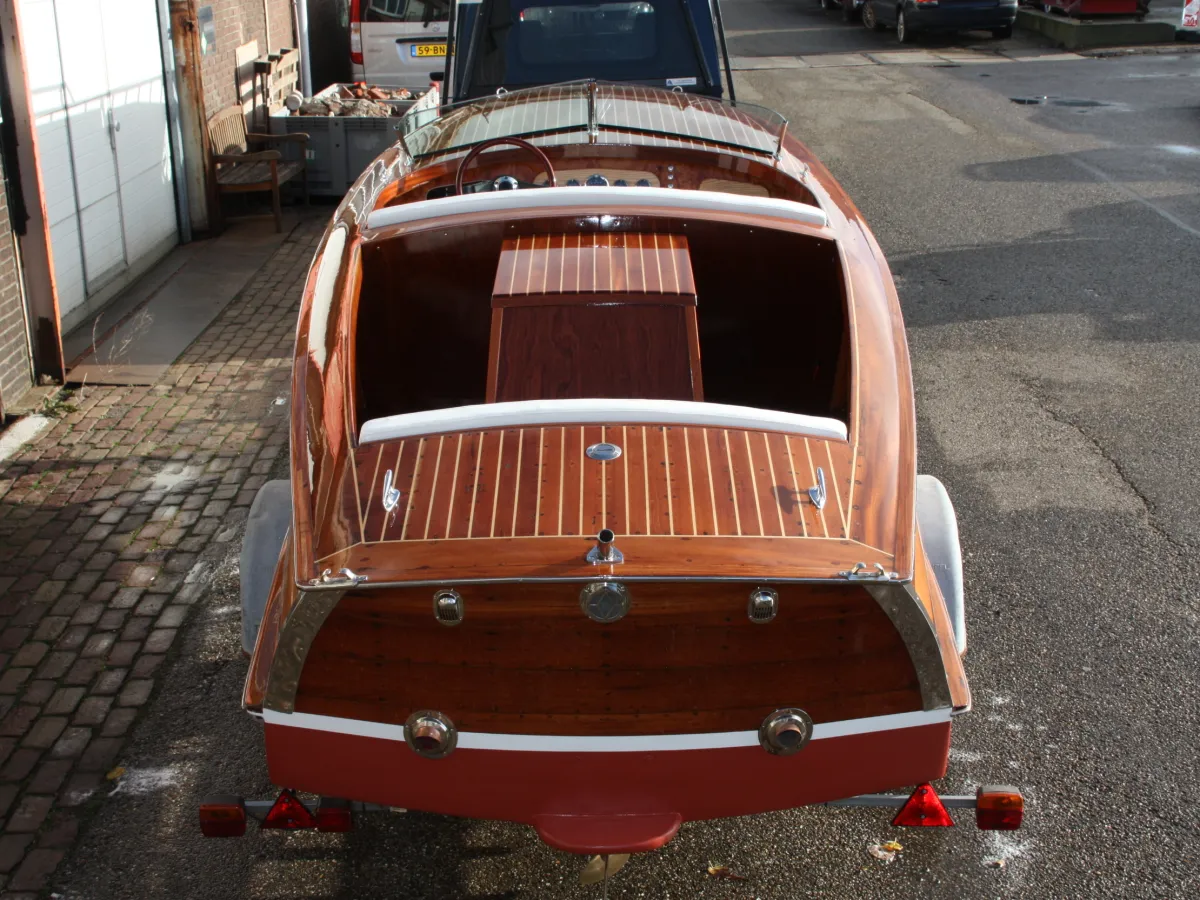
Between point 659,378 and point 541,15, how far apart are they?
17.8ft

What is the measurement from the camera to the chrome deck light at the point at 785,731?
294 centimetres

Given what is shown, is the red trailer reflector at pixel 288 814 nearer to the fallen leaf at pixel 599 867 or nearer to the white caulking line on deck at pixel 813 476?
the fallen leaf at pixel 599 867

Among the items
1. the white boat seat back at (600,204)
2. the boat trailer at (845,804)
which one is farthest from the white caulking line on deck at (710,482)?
the white boat seat back at (600,204)

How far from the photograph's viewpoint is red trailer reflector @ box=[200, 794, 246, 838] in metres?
3.12

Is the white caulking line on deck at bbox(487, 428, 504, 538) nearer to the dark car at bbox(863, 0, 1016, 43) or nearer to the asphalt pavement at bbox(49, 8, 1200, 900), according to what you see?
→ the asphalt pavement at bbox(49, 8, 1200, 900)

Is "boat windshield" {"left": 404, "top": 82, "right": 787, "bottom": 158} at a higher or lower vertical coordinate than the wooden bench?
higher

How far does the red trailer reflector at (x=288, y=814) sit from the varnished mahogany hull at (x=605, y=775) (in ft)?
0.36

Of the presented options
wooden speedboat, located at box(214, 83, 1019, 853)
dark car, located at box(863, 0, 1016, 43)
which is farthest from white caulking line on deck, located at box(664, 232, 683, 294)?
dark car, located at box(863, 0, 1016, 43)

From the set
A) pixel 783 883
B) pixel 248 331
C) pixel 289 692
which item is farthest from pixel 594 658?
pixel 248 331

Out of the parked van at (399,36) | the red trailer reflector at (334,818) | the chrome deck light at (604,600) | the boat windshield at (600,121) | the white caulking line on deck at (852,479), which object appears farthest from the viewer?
the parked van at (399,36)

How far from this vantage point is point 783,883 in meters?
3.53

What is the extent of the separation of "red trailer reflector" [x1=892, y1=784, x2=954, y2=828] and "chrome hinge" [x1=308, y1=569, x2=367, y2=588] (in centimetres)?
154

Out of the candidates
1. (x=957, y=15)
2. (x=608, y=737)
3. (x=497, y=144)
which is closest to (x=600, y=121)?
(x=497, y=144)

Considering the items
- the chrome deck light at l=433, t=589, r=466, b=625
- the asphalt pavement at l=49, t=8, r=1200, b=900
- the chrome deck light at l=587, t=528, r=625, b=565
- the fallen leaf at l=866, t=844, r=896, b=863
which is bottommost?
the fallen leaf at l=866, t=844, r=896, b=863
